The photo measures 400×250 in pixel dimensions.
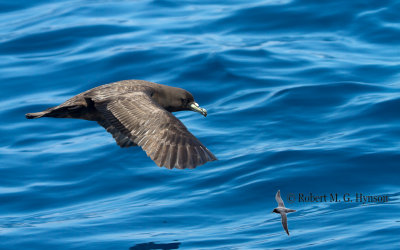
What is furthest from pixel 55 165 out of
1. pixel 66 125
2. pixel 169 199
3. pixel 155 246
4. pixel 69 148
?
pixel 155 246

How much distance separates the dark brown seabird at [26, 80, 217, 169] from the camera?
273 inches

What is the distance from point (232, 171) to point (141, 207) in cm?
140

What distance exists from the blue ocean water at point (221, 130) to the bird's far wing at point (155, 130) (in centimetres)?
226

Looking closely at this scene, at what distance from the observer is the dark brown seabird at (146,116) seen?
693 centimetres

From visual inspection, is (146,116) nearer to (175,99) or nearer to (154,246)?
(175,99)

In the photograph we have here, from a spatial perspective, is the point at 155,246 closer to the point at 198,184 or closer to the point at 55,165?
the point at 198,184

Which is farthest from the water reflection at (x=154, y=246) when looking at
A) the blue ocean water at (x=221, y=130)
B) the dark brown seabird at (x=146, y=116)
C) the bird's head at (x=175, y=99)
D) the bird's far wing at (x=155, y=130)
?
the bird's far wing at (x=155, y=130)

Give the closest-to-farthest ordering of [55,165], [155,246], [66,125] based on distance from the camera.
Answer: [155,246]
[55,165]
[66,125]

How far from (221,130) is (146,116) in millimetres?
4664

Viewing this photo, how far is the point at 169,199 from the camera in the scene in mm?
10523

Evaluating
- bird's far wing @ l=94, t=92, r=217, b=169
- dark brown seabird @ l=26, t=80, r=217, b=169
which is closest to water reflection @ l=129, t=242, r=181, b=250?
dark brown seabird @ l=26, t=80, r=217, b=169

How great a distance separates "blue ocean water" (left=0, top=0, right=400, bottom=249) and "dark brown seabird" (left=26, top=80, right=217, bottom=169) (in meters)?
1.93

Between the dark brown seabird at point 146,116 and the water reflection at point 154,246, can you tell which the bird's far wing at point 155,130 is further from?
the water reflection at point 154,246

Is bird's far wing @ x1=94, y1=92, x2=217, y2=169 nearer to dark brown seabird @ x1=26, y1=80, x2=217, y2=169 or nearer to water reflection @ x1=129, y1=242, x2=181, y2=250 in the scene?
dark brown seabird @ x1=26, y1=80, x2=217, y2=169
